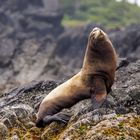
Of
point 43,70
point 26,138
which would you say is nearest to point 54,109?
point 26,138

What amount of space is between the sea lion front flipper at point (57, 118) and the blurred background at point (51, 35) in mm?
4131

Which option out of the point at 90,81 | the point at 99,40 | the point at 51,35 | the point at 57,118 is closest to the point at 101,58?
the point at 99,40

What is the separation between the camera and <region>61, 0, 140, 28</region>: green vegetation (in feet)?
285

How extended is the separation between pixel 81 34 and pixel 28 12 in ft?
30.6

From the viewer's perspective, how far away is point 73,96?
10977 millimetres

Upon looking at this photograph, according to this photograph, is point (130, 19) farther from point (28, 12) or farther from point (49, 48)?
point (49, 48)

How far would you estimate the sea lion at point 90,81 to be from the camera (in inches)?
426

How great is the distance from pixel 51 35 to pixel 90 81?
5361cm

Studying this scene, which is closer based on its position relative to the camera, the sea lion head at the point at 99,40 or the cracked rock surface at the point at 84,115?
the cracked rock surface at the point at 84,115

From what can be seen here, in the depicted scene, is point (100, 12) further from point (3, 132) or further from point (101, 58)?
point (3, 132)

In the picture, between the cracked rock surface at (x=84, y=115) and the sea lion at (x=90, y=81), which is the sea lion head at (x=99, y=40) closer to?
the sea lion at (x=90, y=81)

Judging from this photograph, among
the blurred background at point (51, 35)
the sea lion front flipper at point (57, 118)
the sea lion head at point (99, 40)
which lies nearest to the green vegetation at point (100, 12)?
the blurred background at point (51, 35)

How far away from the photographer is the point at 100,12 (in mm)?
88750

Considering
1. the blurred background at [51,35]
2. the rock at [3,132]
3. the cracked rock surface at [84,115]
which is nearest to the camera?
the cracked rock surface at [84,115]
